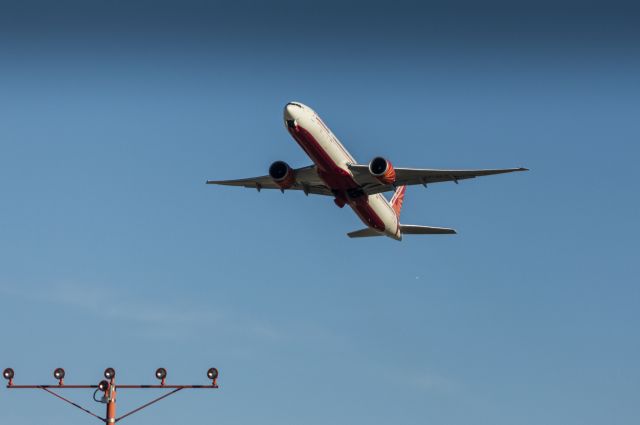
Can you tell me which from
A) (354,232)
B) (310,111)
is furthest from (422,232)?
(310,111)

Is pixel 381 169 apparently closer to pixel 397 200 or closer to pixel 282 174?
pixel 282 174

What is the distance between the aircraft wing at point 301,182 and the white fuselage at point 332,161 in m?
1.31

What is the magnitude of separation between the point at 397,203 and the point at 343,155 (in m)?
20.9

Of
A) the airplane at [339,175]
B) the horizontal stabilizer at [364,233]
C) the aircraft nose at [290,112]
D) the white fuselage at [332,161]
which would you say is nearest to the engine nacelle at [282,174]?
the airplane at [339,175]

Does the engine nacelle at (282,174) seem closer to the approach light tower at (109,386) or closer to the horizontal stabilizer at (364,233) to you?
the horizontal stabilizer at (364,233)

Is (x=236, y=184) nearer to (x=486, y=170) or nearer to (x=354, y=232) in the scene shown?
(x=354, y=232)

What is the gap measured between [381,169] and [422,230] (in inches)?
507

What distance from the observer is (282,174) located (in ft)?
249

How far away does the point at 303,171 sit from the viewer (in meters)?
75.9

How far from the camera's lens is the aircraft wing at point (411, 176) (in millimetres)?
74062

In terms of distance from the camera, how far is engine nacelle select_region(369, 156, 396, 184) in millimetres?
73438

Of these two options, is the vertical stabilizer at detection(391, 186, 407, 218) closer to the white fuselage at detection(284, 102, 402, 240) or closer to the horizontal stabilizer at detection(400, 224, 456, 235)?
the horizontal stabilizer at detection(400, 224, 456, 235)

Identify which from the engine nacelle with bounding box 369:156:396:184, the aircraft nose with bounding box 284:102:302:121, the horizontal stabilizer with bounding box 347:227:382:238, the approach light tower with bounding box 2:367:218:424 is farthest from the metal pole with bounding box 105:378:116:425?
the horizontal stabilizer with bounding box 347:227:382:238

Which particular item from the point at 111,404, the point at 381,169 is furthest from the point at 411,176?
the point at 111,404
